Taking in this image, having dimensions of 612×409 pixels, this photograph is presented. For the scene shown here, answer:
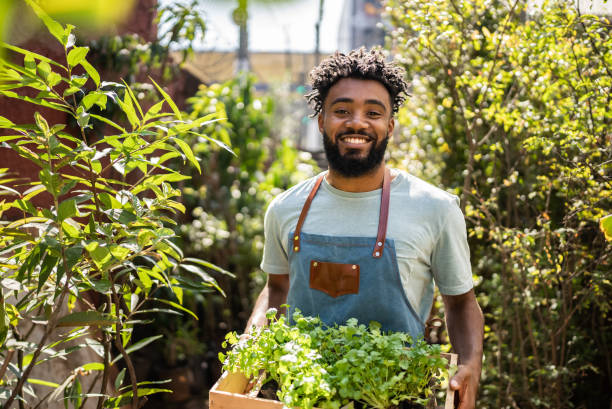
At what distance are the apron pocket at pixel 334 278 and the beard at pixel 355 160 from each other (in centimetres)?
31

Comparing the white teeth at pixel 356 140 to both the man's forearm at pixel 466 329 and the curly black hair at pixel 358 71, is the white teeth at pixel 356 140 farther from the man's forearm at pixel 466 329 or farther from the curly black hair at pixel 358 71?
the man's forearm at pixel 466 329

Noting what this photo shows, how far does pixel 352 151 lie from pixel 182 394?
3013 millimetres

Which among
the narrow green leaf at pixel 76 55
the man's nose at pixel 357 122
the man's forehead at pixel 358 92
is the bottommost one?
the man's nose at pixel 357 122

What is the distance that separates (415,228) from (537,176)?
1.27 m

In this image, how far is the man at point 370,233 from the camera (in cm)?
181

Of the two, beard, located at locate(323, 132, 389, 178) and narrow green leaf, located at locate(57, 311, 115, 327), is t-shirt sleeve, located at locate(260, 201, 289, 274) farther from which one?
narrow green leaf, located at locate(57, 311, 115, 327)

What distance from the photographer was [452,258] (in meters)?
1.83

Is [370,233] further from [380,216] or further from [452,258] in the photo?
[452,258]

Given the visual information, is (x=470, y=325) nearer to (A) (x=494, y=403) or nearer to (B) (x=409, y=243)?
(B) (x=409, y=243)

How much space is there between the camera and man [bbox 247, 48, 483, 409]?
1.81m

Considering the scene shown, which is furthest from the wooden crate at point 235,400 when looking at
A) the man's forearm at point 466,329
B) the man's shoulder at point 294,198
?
the man's shoulder at point 294,198

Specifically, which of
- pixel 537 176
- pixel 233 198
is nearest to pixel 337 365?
pixel 537 176

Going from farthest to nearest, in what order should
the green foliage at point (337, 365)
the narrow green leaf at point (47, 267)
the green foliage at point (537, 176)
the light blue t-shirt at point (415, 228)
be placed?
the green foliage at point (537, 176) < the light blue t-shirt at point (415, 228) < the narrow green leaf at point (47, 267) < the green foliage at point (337, 365)

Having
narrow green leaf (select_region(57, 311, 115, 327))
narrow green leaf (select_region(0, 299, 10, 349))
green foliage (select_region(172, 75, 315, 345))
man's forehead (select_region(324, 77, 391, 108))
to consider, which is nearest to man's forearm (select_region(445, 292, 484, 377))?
man's forehead (select_region(324, 77, 391, 108))
